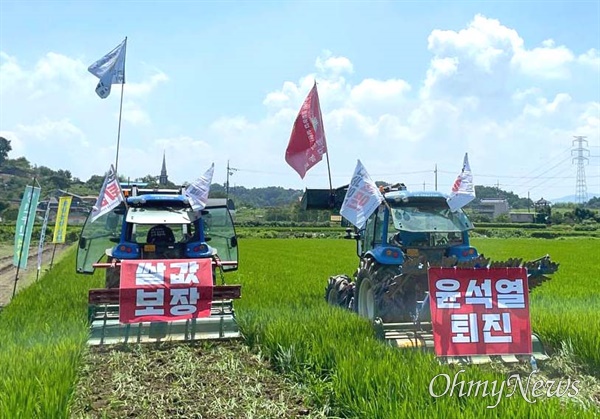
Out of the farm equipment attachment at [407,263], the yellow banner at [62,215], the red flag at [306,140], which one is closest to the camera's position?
the farm equipment attachment at [407,263]

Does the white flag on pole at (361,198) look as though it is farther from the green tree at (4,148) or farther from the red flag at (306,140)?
the green tree at (4,148)

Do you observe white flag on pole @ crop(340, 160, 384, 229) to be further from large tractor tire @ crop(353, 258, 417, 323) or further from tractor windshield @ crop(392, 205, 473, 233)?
tractor windshield @ crop(392, 205, 473, 233)

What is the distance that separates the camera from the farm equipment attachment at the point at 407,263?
19.3 feet

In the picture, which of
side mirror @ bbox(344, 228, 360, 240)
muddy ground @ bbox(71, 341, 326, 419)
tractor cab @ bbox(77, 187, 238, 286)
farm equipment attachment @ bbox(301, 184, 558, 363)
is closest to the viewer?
muddy ground @ bbox(71, 341, 326, 419)

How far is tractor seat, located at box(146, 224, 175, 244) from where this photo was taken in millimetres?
8555

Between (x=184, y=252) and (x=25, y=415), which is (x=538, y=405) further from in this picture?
(x=184, y=252)

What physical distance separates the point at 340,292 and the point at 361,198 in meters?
2.72

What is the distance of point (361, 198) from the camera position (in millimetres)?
6547

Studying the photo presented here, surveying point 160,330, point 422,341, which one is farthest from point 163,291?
point 422,341

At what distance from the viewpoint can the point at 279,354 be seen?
5.54 meters

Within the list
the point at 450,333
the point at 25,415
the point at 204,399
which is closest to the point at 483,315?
the point at 450,333

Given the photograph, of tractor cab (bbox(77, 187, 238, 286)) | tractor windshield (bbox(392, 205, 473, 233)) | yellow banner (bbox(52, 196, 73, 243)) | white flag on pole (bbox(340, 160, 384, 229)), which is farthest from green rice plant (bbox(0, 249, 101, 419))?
yellow banner (bbox(52, 196, 73, 243))

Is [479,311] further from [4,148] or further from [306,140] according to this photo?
[4,148]

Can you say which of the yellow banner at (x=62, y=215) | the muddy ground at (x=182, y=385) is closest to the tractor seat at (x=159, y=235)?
the muddy ground at (x=182, y=385)
